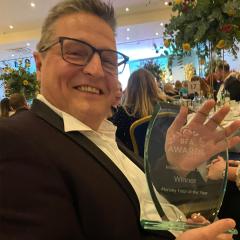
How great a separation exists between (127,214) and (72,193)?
0.46 feet

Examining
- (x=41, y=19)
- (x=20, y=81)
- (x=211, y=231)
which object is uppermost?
(x=41, y=19)

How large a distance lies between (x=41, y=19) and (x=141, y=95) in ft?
22.0

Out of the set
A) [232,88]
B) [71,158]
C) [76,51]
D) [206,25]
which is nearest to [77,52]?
[76,51]

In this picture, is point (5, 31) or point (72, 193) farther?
point (5, 31)

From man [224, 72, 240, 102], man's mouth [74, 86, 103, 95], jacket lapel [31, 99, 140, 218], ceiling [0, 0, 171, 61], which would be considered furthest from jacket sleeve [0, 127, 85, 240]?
ceiling [0, 0, 171, 61]

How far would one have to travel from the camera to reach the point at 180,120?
72 cm

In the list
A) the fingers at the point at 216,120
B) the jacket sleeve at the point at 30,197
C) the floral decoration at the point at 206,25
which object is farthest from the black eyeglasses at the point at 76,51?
the floral decoration at the point at 206,25

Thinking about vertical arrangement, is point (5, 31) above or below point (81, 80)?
above

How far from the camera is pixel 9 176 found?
732 millimetres

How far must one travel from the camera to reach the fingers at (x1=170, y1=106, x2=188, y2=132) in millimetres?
711

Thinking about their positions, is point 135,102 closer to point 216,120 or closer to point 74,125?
point 74,125

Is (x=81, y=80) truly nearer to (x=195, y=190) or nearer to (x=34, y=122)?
(x=34, y=122)

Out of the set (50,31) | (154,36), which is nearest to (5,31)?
(154,36)

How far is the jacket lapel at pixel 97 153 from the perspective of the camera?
0.85 metres
